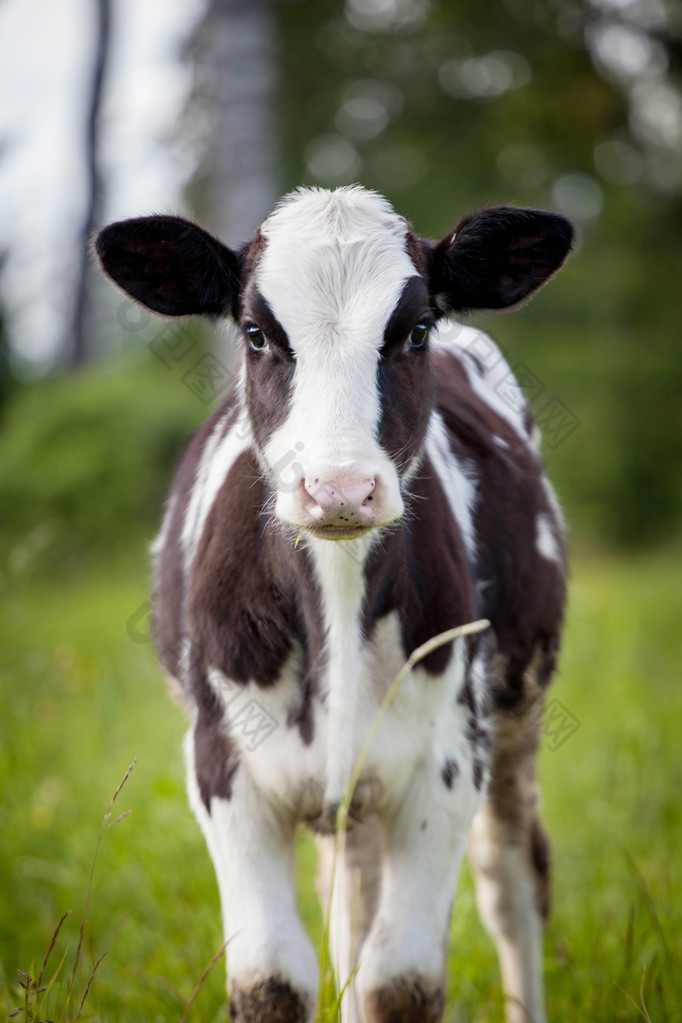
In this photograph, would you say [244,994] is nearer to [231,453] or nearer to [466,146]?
[231,453]

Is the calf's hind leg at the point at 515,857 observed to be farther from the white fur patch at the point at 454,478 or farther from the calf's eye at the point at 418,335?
the calf's eye at the point at 418,335

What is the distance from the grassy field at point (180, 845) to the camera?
359 cm

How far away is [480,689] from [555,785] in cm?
335

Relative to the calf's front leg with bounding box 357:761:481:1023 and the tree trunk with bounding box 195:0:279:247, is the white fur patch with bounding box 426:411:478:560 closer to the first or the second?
the calf's front leg with bounding box 357:761:481:1023

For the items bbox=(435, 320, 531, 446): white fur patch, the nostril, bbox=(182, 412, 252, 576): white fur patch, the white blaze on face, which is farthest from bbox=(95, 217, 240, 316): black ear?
bbox=(435, 320, 531, 446): white fur patch

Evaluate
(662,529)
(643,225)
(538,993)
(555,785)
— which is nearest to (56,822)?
(538,993)

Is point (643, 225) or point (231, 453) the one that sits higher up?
point (231, 453)

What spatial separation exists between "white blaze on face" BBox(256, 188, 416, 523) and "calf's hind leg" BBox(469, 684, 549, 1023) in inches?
66.0

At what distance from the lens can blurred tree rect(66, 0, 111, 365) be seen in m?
13.1

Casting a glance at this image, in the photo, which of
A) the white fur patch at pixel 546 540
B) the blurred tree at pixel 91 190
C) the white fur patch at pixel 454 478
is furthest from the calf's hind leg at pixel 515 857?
the blurred tree at pixel 91 190

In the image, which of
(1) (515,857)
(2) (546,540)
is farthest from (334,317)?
(1) (515,857)

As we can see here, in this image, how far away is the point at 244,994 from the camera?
2703 mm

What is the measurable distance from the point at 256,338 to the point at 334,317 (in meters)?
0.29

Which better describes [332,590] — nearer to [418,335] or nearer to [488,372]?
[418,335]
